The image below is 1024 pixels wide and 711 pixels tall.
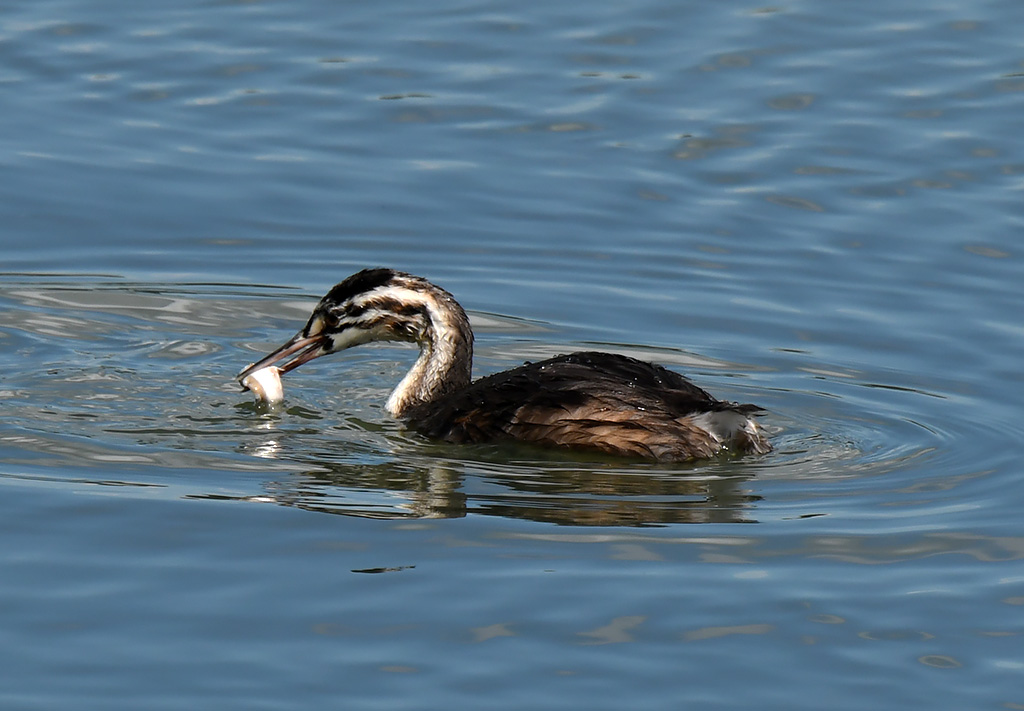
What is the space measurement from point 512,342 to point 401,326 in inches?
44.4

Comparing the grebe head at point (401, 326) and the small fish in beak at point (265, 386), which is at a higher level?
the grebe head at point (401, 326)

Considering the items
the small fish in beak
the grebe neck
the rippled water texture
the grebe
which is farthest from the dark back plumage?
the small fish in beak

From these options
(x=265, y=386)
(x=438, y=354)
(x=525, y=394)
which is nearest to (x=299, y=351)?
(x=265, y=386)

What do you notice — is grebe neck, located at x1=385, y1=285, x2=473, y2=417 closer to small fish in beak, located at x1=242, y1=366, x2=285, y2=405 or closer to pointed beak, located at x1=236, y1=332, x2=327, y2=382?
pointed beak, located at x1=236, y1=332, x2=327, y2=382

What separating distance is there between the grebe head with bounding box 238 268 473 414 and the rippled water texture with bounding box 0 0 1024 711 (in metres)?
0.29

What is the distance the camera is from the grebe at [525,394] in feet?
35.4

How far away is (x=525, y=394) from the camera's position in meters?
11.1

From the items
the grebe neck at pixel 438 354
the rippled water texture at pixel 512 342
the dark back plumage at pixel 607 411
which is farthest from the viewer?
the grebe neck at pixel 438 354

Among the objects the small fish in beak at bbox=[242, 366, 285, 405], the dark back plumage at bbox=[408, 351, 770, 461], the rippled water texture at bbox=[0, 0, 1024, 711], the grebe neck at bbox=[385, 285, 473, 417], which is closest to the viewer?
the rippled water texture at bbox=[0, 0, 1024, 711]

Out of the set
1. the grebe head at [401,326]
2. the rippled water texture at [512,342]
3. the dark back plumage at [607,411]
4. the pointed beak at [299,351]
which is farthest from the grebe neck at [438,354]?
the dark back plumage at [607,411]

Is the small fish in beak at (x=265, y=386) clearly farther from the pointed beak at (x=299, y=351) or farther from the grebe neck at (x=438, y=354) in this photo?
the grebe neck at (x=438, y=354)

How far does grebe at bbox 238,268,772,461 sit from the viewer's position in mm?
10797

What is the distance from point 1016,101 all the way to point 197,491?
32.0 ft

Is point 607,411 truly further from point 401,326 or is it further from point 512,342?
point 512,342
